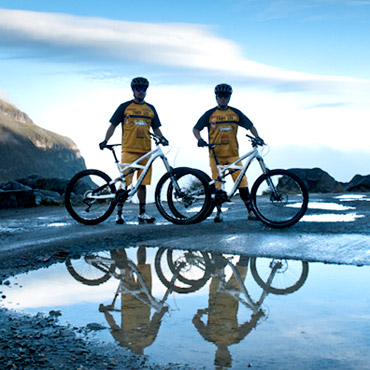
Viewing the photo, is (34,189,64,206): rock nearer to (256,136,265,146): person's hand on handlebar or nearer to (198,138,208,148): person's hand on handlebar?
(198,138,208,148): person's hand on handlebar

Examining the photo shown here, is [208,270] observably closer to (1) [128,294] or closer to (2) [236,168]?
(1) [128,294]

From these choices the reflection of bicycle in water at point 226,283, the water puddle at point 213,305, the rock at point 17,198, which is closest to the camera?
the water puddle at point 213,305

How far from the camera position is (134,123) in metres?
9.16

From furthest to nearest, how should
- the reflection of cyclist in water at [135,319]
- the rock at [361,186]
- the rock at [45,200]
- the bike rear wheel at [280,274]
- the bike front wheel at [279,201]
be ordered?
the rock at [361,186] → the rock at [45,200] → the bike front wheel at [279,201] → the bike rear wheel at [280,274] → the reflection of cyclist in water at [135,319]

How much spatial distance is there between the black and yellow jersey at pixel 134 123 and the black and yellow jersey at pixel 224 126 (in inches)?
33.2

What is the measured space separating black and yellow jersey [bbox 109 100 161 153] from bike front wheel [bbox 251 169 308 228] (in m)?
2.05

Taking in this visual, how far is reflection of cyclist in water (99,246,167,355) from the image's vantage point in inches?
141

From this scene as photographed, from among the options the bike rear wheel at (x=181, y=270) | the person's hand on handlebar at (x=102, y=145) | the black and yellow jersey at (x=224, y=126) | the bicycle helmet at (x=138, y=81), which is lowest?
the bike rear wheel at (x=181, y=270)

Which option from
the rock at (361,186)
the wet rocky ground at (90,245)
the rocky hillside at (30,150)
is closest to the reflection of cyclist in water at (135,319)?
the wet rocky ground at (90,245)

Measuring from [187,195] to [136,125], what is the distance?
4.97 ft

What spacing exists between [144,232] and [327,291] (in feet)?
→ 11.3

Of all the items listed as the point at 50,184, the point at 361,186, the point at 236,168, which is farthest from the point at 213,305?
the point at 50,184

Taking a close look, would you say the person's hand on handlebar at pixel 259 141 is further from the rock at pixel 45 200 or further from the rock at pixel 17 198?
the rock at pixel 17 198

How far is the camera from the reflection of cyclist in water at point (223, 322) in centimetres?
343
